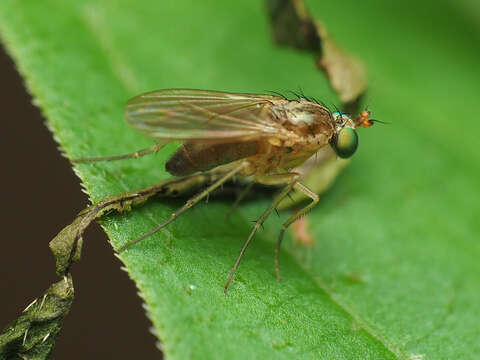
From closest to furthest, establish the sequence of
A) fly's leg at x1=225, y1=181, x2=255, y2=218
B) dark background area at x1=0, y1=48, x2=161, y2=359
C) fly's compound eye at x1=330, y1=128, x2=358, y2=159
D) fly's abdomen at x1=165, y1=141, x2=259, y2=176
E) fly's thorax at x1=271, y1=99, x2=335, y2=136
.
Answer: fly's abdomen at x1=165, y1=141, x2=259, y2=176, fly's thorax at x1=271, y1=99, x2=335, y2=136, fly's compound eye at x1=330, y1=128, x2=358, y2=159, fly's leg at x1=225, y1=181, x2=255, y2=218, dark background area at x1=0, y1=48, x2=161, y2=359

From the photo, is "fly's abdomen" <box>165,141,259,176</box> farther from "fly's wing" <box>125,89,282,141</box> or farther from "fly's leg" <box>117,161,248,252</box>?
"fly's wing" <box>125,89,282,141</box>

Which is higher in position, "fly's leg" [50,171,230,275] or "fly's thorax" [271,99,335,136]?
"fly's thorax" [271,99,335,136]

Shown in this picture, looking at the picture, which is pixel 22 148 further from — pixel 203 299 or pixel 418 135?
pixel 418 135

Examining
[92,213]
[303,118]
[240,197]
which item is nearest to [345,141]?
[303,118]

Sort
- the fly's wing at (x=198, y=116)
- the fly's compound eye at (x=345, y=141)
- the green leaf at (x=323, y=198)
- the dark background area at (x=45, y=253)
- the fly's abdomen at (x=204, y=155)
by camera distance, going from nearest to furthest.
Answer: the green leaf at (x=323, y=198) → the fly's wing at (x=198, y=116) → the fly's abdomen at (x=204, y=155) → the fly's compound eye at (x=345, y=141) → the dark background area at (x=45, y=253)

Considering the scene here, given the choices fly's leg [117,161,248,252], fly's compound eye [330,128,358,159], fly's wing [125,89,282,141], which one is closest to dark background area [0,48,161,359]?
fly's leg [117,161,248,252]

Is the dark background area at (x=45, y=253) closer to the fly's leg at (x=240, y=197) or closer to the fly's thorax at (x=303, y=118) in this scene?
the fly's leg at (x=240, y=197)

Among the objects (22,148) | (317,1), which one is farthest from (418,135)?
(22,148)

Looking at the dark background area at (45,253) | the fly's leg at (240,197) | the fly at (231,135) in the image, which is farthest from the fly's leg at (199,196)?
the dark background area at (45,253)
